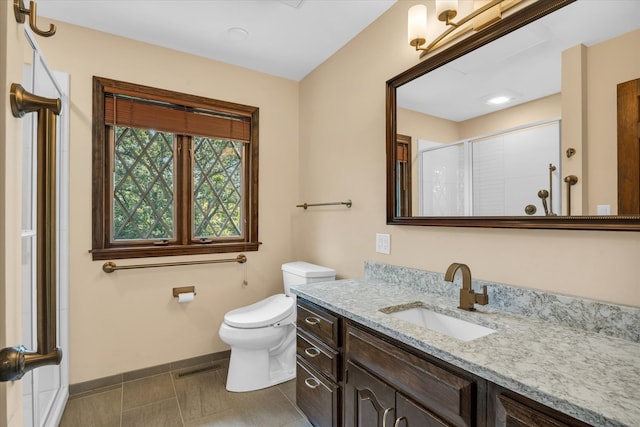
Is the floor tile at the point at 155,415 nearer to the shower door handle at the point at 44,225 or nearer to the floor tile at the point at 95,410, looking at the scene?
the floor tile at the point at 95,410

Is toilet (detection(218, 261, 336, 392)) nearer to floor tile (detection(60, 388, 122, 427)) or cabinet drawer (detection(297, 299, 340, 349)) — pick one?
cabinet drawer (detection(297, 299, 340, 349))

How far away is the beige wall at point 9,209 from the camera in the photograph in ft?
1.66

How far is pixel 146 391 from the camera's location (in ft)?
6.95

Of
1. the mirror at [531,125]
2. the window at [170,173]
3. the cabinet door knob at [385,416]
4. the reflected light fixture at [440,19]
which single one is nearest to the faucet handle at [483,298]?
the mirror at [531,125]

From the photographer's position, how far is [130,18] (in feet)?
6.67

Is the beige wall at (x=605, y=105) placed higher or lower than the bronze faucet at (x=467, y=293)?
higher

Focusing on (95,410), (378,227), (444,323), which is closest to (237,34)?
(378,227)

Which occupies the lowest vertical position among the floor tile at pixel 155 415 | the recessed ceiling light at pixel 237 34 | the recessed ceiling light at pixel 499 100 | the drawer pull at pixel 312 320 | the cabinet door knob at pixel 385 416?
the floor tile at pixel 155 415

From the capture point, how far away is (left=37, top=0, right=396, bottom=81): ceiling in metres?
1.89

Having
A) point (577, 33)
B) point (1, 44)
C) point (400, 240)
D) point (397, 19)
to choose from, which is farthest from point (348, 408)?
point (397, 19)

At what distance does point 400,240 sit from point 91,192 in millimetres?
1993

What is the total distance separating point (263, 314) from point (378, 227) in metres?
0.97

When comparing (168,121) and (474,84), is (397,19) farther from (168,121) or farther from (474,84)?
(168,121)

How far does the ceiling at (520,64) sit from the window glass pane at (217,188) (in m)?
1.56
